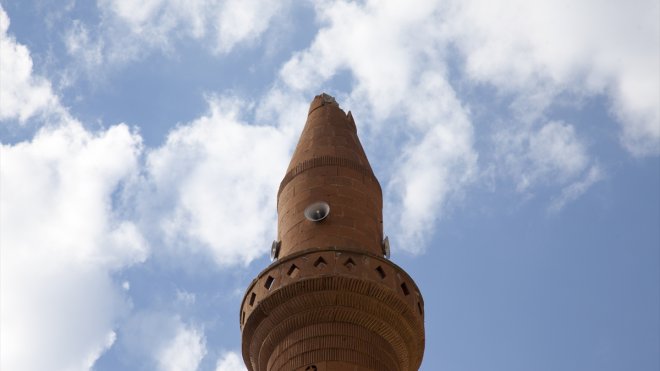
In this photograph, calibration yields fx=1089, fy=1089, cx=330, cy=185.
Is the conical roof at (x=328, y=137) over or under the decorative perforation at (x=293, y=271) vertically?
over

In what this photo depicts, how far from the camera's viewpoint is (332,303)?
1338cm

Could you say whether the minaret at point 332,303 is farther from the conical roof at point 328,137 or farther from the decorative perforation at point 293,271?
the conical roof at point 328,137

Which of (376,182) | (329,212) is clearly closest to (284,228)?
(329,212)

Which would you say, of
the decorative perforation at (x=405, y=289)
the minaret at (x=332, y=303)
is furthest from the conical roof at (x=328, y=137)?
the decorative perforation at (x=405, y=289)

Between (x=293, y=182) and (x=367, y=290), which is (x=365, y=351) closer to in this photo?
(x=367, y=290)

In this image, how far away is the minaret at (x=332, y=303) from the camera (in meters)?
13.2

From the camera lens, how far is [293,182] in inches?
624

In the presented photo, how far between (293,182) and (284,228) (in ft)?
3.12

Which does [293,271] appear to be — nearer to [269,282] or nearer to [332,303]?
[269,282]

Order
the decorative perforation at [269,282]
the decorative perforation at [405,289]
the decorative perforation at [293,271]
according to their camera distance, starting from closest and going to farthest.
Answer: the decorative perforation at [293,271] < the decorative perforation at [269,282] < the decorative perforation at [405,289]

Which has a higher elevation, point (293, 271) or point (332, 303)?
point (293, 271)

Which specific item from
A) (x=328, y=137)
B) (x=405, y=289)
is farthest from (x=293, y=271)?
(x=328, y=137)

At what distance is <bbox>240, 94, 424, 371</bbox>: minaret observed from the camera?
13211 mm

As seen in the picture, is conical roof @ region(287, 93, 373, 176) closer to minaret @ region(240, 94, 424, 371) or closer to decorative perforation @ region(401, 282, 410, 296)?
minaret @ region(240, 94, 424, 371)
